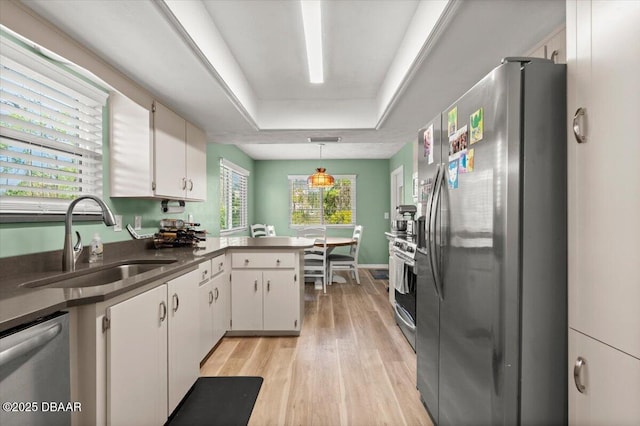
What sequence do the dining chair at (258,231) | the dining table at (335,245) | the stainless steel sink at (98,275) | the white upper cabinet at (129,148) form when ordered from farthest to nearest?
the dining chair at (258,231), the dining table at (335,245), the white upper cabinet at (129,148), the stainless steel sink at (98,275)

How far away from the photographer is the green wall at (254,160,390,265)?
698 cm

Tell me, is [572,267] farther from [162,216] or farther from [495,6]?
[162,216]

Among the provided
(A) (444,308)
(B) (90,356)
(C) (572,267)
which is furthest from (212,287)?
(C) (572,267)

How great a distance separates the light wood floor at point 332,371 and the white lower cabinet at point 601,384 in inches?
36.9

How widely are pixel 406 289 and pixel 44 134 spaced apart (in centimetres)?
281

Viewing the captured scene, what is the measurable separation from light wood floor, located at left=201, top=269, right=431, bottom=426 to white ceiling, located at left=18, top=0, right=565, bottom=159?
2126mm

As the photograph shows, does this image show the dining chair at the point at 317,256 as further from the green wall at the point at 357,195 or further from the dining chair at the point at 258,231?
the green wall at the point at 357,195

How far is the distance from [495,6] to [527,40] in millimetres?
460

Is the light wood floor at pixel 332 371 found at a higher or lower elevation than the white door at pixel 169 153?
lower

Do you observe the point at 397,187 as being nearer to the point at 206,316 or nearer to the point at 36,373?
the point at 206,316

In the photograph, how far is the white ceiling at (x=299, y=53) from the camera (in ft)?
4.95

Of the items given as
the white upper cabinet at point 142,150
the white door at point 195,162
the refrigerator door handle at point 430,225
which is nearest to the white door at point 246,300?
the white door at point 195,162

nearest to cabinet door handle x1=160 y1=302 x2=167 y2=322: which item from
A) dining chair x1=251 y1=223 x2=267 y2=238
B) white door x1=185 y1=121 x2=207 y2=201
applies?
white door x1=185 y1=121 x2=207 y2=201

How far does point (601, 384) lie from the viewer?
96 centimetres
